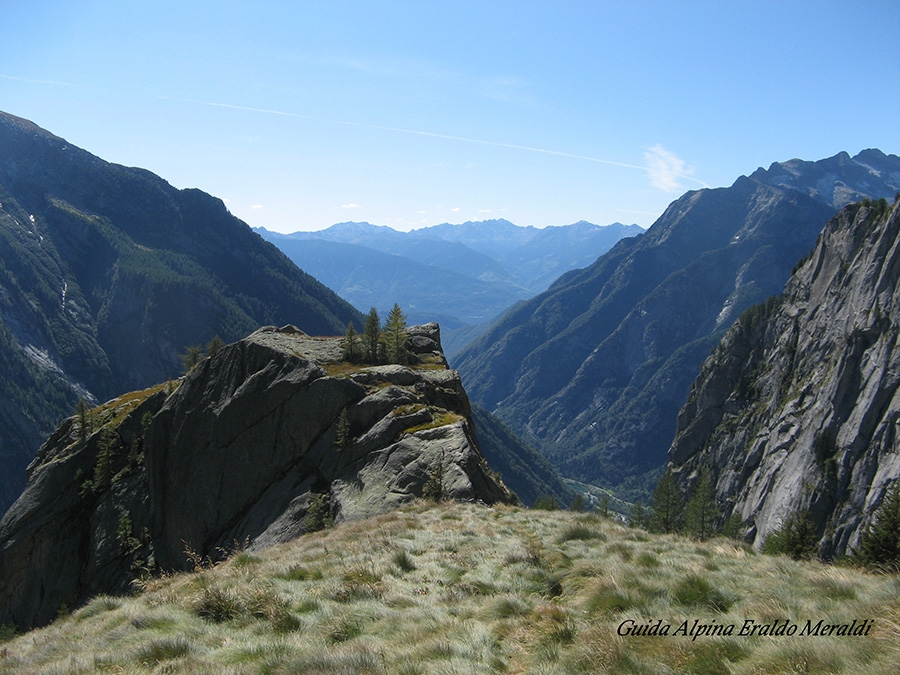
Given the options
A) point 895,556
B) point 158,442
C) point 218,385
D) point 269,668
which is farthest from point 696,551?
point 158,442

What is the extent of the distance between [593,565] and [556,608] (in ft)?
9.51

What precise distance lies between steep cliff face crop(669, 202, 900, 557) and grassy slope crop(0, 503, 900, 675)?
7890 centimetres

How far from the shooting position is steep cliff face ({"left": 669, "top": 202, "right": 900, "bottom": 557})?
86812 millimetres

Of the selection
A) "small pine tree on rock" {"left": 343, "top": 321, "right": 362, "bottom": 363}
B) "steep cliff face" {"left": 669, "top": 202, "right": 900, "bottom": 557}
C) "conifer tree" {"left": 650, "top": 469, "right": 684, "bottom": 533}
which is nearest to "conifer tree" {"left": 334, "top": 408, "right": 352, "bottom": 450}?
"small pine tree on rock" {"left": 343, "top": 321, "right": 362, "bottom": 363}

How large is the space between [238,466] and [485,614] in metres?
41.0

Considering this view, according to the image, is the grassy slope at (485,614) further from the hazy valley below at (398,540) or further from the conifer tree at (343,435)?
the conifer tree at (343,435)

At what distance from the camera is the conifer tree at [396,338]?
55156mm

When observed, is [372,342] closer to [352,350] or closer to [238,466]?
[352,350]

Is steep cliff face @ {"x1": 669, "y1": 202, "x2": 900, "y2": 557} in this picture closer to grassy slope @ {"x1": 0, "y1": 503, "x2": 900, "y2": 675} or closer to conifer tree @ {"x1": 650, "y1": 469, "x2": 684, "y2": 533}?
conifer tree @ {"x1": 650, "y1": 469, "x2": 684, "y2": 533}

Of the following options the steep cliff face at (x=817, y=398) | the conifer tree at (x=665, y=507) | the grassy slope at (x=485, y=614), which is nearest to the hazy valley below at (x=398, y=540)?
the grassy slope at (x=485, y=614)

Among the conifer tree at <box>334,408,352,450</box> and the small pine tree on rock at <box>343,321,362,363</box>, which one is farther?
the small pine tree on rock at <box>343,321,362,363</box>

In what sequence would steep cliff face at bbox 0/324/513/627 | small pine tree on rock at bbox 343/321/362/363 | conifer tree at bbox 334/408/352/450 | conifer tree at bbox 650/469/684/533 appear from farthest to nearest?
conifer tree at bbox 650/469/684/533 → small pine tree on rock at bbox 343/321/362/363 → conifer tree at bbox 334/408/352/450 → steep cliff face at bbox 0/324/513/627

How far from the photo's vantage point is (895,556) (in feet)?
55.0

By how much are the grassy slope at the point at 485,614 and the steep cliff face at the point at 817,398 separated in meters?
78.9
